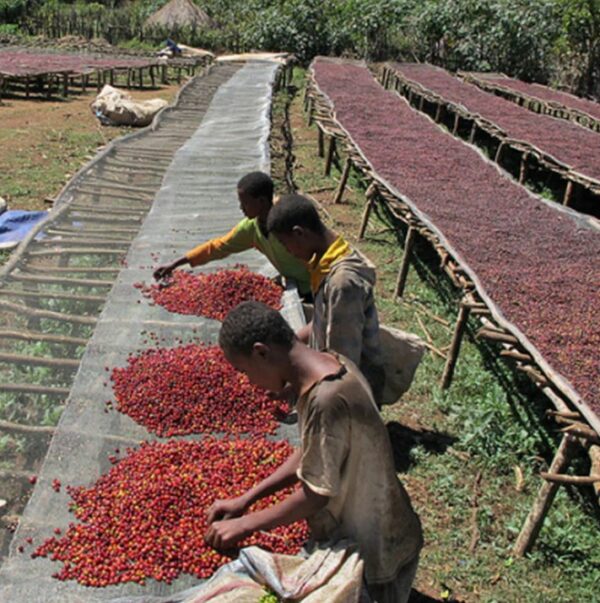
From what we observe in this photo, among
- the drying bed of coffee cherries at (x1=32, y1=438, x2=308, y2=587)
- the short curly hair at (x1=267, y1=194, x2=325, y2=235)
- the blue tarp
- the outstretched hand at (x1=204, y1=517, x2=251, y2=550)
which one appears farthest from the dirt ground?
the outstretched hand at (x1=204, y1=517, x2=251, y2=550)

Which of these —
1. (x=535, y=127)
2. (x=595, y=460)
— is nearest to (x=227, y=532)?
(x=595, y=460)

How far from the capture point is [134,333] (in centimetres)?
472

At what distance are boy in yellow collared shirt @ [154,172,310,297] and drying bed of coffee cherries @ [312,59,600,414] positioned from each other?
166cm

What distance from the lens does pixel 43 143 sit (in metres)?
12.8

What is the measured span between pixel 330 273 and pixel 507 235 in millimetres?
4493

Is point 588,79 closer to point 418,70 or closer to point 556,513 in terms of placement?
point 418,70

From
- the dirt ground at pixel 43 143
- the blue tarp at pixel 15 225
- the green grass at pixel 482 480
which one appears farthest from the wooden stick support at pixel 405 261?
the dirt ground at pixel 43 143

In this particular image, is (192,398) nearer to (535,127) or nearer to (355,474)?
(355,474)

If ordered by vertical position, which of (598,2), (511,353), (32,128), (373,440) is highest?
(598,2)

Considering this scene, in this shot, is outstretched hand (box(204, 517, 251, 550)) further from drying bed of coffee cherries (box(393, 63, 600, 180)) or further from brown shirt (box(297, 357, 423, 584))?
drying bed of coffee cherries (box(393, 63, 600, 180))

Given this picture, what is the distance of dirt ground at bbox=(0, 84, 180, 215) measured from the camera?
981 centimetres

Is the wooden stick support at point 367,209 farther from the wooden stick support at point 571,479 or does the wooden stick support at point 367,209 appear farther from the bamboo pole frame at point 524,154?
the wooden stick support at point 571,479

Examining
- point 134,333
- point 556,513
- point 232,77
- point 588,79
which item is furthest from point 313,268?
point 588,79

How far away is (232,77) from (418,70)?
597 cm
